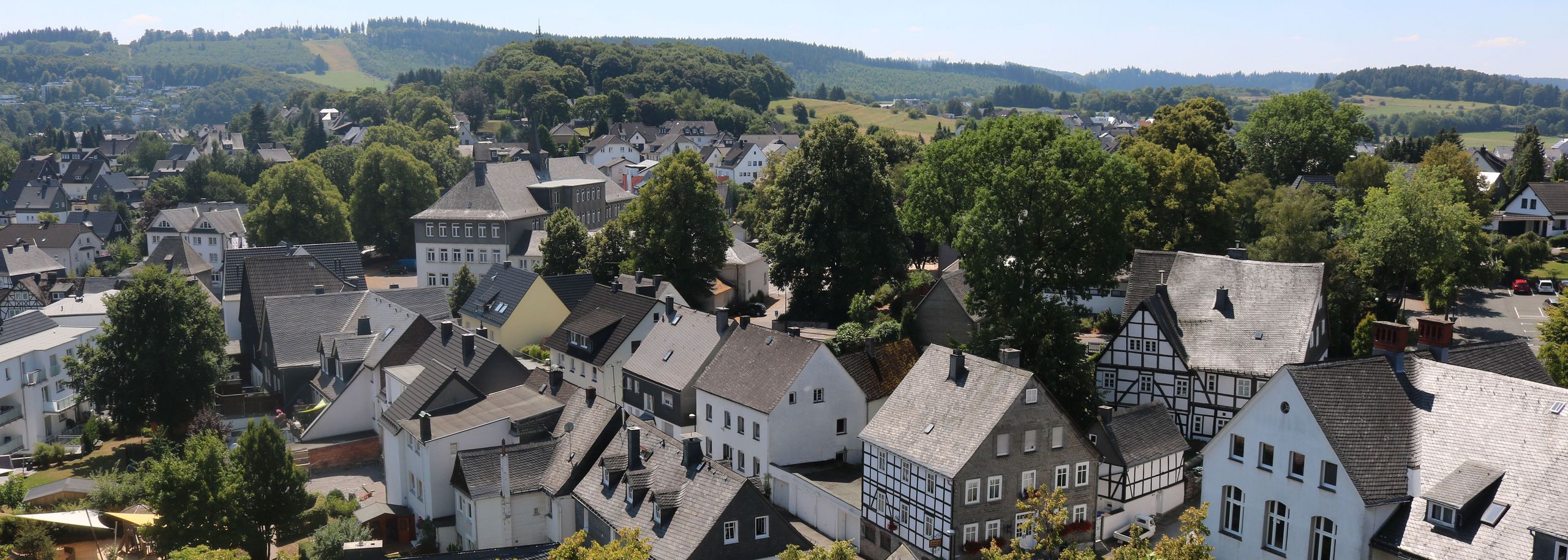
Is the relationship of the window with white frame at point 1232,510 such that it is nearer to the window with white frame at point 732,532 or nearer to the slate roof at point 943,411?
the slate roof at point 943,411

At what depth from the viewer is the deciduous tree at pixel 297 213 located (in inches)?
3814

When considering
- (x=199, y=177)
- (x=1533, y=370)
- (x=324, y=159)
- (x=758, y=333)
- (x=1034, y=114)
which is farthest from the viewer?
(x=199, y=177)

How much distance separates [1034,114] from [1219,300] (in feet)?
39.4

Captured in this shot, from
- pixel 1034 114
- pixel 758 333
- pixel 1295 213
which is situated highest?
pixel 1034 114

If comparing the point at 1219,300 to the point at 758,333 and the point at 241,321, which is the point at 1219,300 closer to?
the point at 758,333

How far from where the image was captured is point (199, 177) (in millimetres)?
136375

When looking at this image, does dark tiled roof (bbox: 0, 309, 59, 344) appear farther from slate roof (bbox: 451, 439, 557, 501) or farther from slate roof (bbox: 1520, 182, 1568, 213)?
Answer: slate roof (bbox: 1520, 182, 1568, 213)

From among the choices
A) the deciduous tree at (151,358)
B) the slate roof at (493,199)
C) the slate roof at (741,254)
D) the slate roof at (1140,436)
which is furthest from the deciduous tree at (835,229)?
the deciduous tree at (151,358)

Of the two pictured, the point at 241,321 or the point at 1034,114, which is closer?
the point at 1034,114

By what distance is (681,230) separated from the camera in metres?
64.4

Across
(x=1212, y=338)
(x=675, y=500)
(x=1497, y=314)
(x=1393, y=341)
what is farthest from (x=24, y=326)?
(x=1497, y=314)

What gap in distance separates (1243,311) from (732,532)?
2117cm

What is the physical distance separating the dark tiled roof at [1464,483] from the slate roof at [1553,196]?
64.8 meters

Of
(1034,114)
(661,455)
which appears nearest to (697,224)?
(1034,114)
